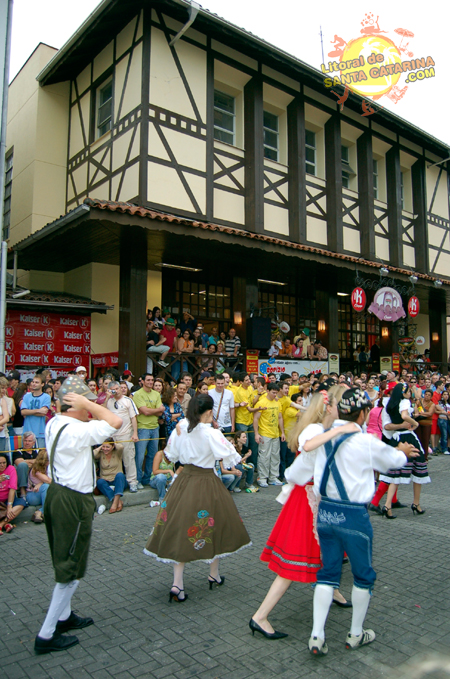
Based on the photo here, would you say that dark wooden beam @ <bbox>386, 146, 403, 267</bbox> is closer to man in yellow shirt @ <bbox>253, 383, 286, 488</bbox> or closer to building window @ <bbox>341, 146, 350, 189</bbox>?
building window @ <bbox>341, 146, 350, 189</bbox>

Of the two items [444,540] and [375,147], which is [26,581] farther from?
[375,147]

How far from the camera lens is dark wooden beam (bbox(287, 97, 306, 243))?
14516 mm

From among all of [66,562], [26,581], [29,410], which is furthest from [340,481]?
[29,410]

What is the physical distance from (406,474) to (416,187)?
15.5 meters

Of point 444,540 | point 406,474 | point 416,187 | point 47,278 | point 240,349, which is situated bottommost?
point 444,540

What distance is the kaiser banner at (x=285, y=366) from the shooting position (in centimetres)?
1356

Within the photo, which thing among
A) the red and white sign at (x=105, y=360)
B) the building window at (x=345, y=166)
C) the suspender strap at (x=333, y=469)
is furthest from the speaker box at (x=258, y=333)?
the suspender strap at (x=333, y=469)

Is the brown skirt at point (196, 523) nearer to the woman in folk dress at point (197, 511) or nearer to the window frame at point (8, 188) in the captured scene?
the woman in folk dress at point (197, 511)

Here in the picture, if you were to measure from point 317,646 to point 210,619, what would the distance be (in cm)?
97

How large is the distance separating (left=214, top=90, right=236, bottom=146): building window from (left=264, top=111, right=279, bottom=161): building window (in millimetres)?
1329

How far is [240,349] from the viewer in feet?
43.8

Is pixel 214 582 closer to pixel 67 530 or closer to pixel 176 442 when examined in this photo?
pixel 176 442

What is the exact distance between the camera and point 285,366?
13938 mm

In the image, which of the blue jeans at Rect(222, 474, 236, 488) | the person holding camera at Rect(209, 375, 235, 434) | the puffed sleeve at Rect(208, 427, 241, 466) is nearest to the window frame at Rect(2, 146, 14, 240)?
the person holding camera at Rect(209, 375, 235, 434)
